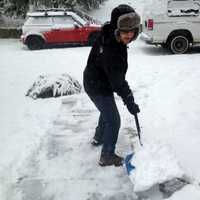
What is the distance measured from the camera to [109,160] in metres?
5.46

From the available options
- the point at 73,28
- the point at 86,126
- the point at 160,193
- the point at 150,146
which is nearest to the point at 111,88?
the point at 150,146

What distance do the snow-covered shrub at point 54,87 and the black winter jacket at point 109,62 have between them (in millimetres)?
3732

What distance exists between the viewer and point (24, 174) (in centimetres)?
536

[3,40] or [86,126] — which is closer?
[86,126]

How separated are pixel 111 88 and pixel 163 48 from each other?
33.1 feet

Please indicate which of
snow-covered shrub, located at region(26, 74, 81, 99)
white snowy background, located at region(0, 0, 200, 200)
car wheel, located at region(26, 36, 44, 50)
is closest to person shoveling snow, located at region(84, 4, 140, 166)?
white snowy background, located at region(0, 0, 200, 200)

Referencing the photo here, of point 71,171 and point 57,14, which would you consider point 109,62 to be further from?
point 57,14

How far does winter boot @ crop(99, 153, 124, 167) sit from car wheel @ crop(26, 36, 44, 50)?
449 inches

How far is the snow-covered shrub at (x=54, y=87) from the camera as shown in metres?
8.82

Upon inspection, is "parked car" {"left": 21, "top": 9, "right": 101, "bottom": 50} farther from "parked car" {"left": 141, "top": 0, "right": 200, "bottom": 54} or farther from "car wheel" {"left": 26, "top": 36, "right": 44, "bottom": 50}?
"parked car" {"left": 141, "top": 0, "right": 200, "bottom": 54}

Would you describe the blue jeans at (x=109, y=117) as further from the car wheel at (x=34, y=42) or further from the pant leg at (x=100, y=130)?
the car wheel at (x=34, y=42)

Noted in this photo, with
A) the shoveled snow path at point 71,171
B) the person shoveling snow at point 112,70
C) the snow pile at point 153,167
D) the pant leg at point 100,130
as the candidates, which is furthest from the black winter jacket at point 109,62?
the shoveled snow path at point 71,171

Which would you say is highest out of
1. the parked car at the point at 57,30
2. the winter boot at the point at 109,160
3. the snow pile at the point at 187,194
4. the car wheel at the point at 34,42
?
the snow pile at the point at 187,194

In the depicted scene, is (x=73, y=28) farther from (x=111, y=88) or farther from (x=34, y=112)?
(x=111, y=88)
